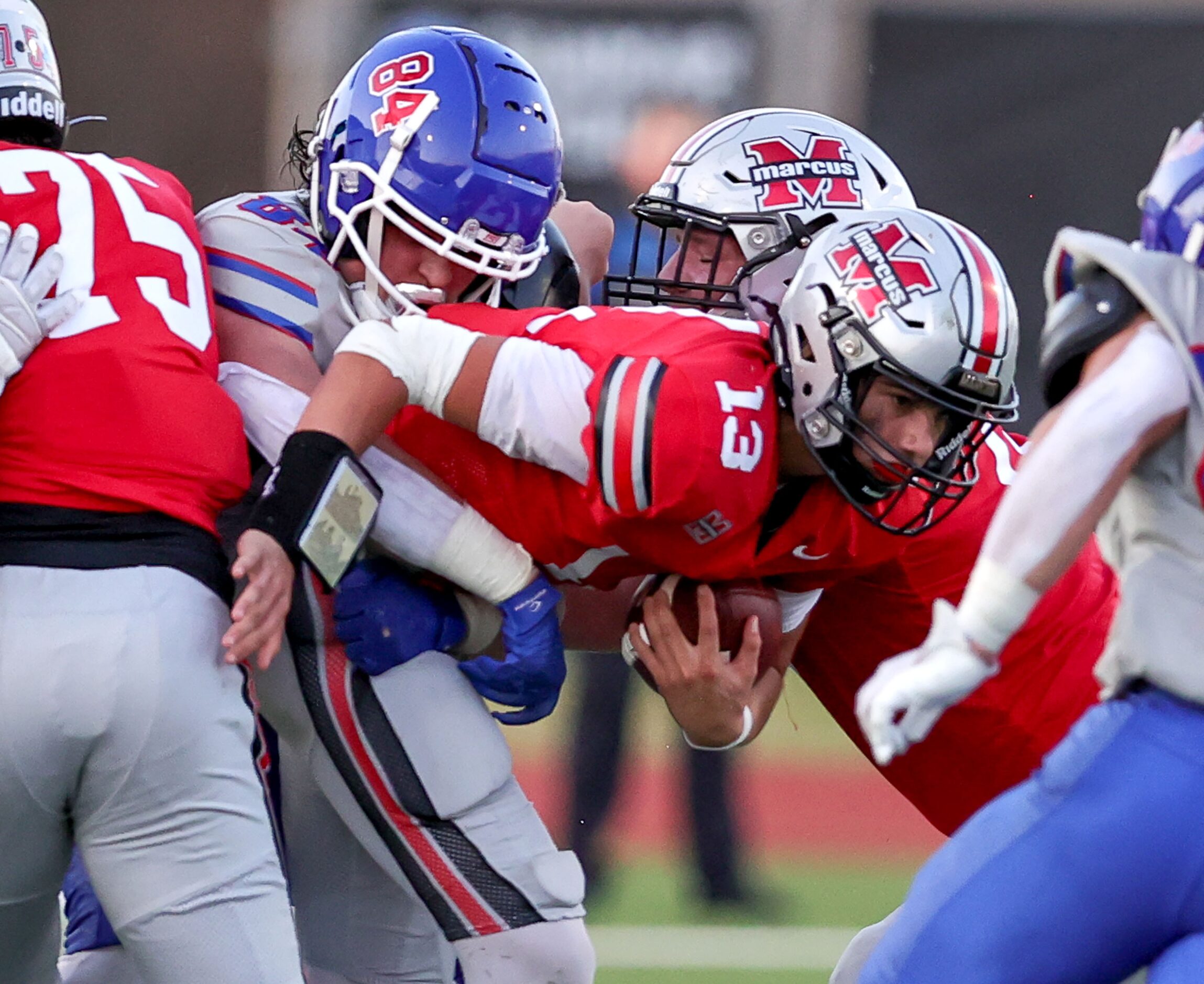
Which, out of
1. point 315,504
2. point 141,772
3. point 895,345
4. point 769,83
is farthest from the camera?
point 769,83

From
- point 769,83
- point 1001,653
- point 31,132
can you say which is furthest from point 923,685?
point 769,83

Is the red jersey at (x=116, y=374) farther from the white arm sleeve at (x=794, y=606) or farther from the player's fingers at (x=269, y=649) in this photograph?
the white arm sleeve at (x=794, y=606)

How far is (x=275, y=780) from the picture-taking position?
3133mm

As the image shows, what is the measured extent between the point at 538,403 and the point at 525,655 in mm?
401

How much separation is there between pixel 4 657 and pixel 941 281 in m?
1.37

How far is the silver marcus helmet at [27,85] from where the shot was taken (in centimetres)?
308

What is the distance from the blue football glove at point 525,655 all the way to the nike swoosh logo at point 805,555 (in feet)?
1.20

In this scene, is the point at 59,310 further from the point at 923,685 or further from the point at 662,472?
the point at 923,685

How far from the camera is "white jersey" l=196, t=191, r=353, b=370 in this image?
2.72m

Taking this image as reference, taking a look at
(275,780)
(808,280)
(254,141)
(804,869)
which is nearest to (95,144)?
(254,141)

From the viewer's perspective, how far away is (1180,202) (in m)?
2.04

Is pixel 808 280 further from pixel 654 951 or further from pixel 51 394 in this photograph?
pixel 654 951

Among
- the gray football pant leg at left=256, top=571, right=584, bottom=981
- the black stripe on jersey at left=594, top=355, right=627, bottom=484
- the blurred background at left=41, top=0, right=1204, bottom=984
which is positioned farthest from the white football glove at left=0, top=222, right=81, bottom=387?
the blurred background at left=41, top=0, right=1204, bottom=984

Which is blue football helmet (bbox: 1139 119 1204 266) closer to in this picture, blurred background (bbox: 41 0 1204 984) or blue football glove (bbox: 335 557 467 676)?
blue football glove (bbox: 335 557 467 676)
